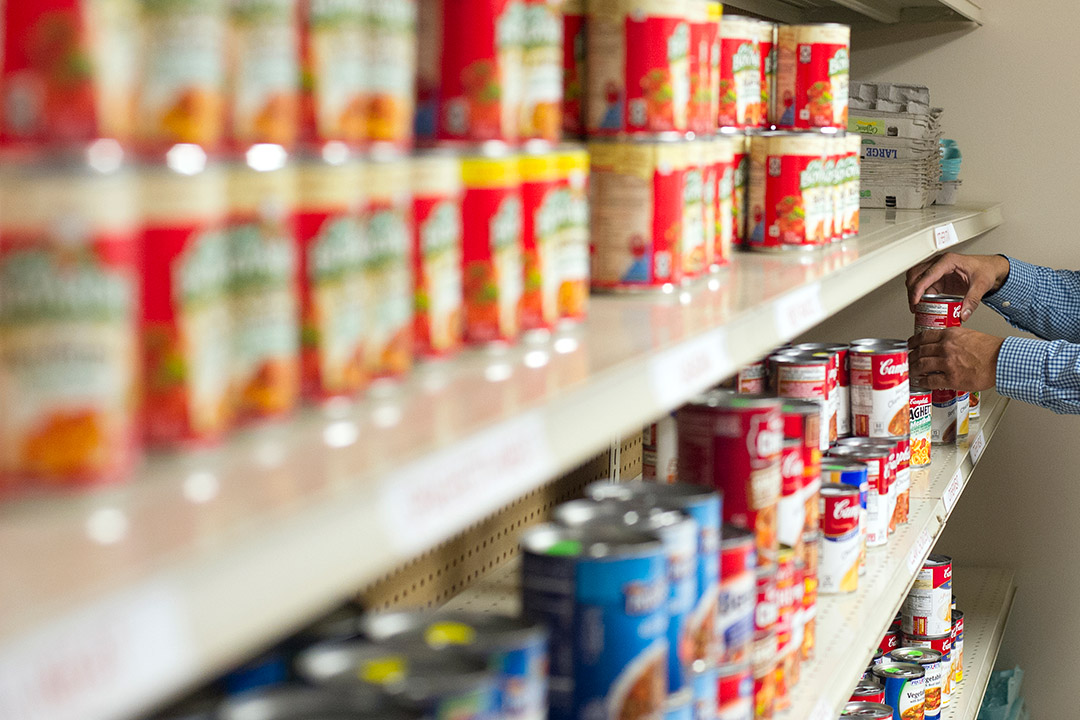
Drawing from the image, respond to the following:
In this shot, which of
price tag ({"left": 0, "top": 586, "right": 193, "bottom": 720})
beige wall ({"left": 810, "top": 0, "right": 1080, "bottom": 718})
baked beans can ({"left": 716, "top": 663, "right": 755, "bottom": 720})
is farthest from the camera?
beige wall ({"left": 810, "top": 0, "right": 1080, "bottom": 718})

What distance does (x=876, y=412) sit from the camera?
2.20m

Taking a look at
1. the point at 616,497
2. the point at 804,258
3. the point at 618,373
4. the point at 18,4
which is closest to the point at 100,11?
the point at 18,4

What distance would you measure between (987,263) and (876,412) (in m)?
1.14

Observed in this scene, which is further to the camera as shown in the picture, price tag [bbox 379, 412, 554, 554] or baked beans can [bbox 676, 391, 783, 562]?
baked beans can [bbox 676, 391, 783, 562]

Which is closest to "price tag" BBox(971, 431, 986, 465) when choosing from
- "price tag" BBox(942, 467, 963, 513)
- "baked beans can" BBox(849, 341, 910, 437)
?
"price tag" BBox(942, 467, 963, 513)

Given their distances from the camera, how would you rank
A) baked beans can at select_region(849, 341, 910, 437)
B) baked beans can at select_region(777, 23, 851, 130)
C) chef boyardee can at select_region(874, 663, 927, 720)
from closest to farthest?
baked beans can at select_region(777, 23, 851, 130) → baked beans can at select_region(849, 341, 910, 437) → chef boyardee can at select_region(874, 663, 927, 720)

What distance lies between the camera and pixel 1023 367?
2.67 metres

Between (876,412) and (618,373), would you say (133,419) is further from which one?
(876,412)

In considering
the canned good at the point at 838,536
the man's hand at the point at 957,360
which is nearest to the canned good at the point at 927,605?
the man's hand at the point at 957,360

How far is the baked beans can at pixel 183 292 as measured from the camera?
0.63m

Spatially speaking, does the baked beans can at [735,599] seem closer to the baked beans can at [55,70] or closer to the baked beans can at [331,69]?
the baked beans can at [331,69]

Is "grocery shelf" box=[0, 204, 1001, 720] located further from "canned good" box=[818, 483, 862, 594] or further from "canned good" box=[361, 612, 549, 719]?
"canned good" box=[818, 483, 862, 594]

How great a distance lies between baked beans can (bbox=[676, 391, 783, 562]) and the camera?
4.16 feet

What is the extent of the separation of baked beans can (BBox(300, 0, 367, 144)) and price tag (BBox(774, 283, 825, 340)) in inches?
25.5
